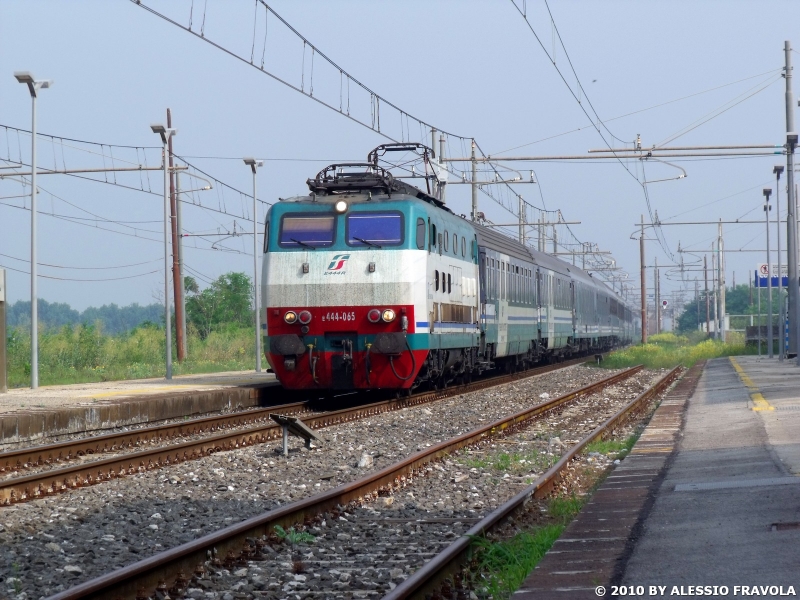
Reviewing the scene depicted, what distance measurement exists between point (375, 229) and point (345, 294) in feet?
3.81

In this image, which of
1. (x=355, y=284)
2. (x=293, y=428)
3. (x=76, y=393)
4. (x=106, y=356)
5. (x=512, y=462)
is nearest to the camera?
(x=512, y=462)

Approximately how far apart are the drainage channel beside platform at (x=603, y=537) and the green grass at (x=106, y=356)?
19.9 metres

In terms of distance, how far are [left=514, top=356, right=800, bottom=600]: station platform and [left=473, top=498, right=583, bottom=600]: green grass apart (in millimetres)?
146

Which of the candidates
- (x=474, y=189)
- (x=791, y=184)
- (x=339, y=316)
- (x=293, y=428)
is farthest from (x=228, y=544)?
(x=474, y=189)

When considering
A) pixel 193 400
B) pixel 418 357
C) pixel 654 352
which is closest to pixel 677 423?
pixel 418 357

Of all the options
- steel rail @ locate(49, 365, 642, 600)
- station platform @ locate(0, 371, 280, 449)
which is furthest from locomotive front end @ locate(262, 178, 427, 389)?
steel rail @ locate(49, 365, 642, 600)

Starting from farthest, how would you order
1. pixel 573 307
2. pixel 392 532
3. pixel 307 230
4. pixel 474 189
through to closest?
pixel 573 307, pixel 474 189, pixel 307 230, pixel 392 532

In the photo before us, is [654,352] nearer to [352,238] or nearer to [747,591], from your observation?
[352,238]

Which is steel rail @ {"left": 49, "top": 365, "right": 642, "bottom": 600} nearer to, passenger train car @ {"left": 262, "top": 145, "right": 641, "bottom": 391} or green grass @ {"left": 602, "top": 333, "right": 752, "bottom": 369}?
passenger train car @ {"left": 262, "top": 145, "right": 641, "bottom": 391}

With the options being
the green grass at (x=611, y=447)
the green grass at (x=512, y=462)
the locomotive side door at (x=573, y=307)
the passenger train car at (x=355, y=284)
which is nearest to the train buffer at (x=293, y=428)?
the green grass at (x=512, y=462)

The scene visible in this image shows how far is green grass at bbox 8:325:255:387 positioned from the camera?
30.9 m

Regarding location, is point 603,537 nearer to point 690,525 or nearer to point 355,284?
point 690,525

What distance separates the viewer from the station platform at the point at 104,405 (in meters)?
14.4

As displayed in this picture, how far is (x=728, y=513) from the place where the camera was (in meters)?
7.51
